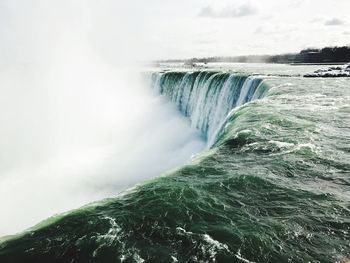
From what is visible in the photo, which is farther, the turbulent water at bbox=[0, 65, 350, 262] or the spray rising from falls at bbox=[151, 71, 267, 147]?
the spray rising from falls at bbox=[151, 71, 267, 147]

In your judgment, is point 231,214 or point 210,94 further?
point 210,94

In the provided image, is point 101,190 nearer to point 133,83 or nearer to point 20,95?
point 133,83

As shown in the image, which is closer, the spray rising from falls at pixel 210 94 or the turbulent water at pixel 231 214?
the turbulent water at pixel 231 214

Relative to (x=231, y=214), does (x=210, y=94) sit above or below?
below
